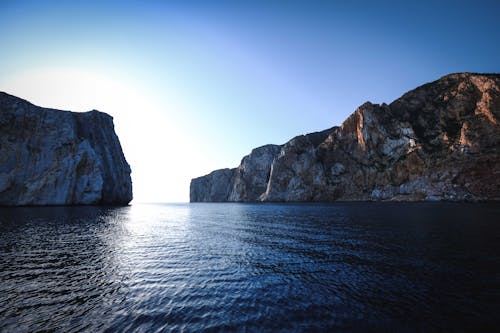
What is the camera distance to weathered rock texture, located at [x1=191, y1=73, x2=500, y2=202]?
263 feet

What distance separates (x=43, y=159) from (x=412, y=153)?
145858 mm

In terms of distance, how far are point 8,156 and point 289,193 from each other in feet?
437

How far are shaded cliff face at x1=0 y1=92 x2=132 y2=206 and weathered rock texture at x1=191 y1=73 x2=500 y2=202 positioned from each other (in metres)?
112

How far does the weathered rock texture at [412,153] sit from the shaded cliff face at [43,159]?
112284 mm

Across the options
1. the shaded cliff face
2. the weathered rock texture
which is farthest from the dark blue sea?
the weathered rock texture

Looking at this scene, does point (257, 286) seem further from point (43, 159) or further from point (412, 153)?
point (412, 153)

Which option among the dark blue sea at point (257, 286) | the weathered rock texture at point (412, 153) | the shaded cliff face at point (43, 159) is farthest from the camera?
the weathered rock texture at point (412, 153)

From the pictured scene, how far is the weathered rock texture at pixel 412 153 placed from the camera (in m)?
80.1

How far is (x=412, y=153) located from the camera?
3964 inches

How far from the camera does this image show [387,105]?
12862cm

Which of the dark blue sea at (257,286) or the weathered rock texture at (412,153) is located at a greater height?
the weathered rock texture at (412,153)

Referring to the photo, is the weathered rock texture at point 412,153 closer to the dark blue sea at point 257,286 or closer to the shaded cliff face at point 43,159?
the dark blue sea at point 257,286

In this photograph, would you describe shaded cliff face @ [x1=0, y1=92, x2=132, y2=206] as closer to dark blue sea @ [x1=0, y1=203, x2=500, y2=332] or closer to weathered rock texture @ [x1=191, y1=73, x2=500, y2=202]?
dark blue sea @ [x1=0, y1=203, x2=500, y2=332]

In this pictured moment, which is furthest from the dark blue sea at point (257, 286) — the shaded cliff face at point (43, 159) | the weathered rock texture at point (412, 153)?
the weathered rock texture at point (412, 153)
